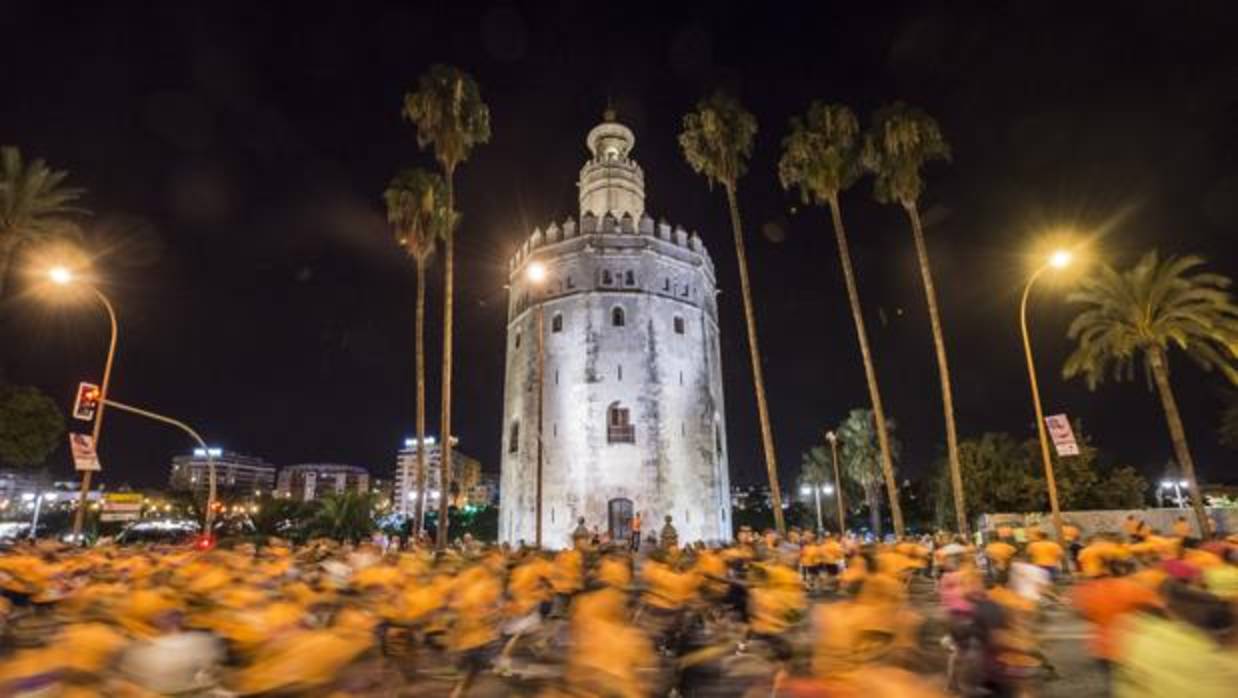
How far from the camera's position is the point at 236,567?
37.9ft

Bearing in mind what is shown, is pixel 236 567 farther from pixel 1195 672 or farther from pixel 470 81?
pixel 470 81

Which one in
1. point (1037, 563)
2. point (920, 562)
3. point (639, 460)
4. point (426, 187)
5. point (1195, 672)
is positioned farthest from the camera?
point (639, 460)

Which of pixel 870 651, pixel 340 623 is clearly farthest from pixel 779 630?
pixel 340 623

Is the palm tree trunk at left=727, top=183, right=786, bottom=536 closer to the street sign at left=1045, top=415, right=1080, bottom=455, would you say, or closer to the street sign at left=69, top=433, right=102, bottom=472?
the street sign at left=1045, top=415, right=1080, bottom=455

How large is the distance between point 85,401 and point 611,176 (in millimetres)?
32266

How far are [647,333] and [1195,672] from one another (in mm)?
35010

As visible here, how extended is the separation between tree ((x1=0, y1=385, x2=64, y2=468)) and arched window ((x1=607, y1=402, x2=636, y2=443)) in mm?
33009

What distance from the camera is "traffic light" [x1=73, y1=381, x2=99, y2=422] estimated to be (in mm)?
19734

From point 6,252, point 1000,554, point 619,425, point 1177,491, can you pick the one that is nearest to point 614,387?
point 619,425

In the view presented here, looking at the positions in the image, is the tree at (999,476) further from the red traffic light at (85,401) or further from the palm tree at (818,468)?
the red traffic light at (85,401)

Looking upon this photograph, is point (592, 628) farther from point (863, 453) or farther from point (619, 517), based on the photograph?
point (863, 453)

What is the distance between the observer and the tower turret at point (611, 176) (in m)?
45.2

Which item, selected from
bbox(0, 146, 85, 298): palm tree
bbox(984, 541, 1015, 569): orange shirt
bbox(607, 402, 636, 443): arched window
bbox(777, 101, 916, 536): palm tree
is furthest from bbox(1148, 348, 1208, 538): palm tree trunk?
bbox(0, 146, 85, 298): palm tree

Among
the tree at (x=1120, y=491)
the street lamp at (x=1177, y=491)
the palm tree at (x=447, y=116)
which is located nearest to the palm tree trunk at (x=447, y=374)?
the palm tree at (x=447, y=116)
